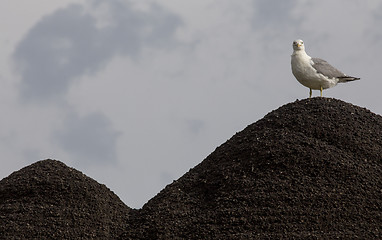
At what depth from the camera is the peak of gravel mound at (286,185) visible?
753cm

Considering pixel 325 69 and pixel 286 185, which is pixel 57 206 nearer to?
pixel 286 185

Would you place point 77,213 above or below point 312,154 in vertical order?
below

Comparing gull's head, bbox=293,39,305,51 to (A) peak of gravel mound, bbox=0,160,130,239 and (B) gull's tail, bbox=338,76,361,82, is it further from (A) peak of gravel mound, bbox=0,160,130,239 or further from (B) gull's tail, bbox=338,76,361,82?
(A) peak of gravel mound, bbox=0,160,130,239

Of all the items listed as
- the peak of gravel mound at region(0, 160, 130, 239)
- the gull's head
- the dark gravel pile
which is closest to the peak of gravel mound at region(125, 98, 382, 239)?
the dark gravel pile

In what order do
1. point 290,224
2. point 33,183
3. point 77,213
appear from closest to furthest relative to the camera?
point 290,224, point 77,213, point 33,183

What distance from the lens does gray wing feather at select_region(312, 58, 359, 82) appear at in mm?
9219

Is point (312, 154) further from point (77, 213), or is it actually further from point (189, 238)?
point (77, 213)

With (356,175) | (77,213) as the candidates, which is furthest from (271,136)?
(77,213)

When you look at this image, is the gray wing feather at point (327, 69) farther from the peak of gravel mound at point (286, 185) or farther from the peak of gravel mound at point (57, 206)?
the peak of gravel mound at point (57, 206)

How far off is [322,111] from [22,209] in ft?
15.9

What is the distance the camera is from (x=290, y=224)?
24.5 ft

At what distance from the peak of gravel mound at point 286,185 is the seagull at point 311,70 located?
12.7 inches

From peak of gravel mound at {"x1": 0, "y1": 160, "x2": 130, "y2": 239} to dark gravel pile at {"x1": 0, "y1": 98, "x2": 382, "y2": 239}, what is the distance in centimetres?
2

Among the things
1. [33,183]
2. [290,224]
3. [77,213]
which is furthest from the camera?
[33,183]
